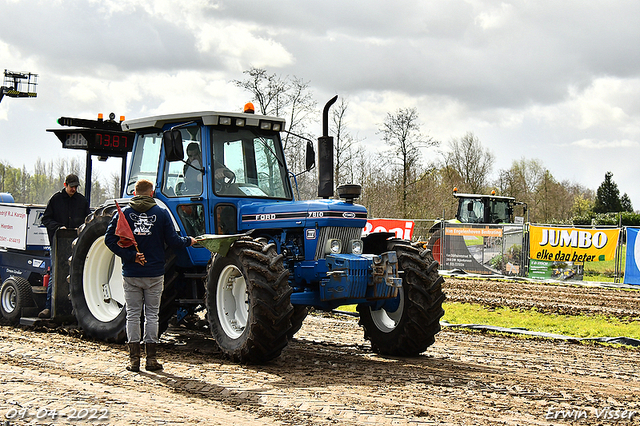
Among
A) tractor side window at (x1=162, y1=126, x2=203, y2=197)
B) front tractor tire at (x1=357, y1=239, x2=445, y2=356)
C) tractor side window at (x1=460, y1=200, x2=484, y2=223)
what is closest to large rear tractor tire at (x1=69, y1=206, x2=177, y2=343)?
tractor side window at (x1=162, y1=126, x2=203, y2=197)

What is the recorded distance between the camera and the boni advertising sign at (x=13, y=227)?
34.2 ft

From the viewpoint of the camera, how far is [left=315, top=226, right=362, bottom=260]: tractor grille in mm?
7645

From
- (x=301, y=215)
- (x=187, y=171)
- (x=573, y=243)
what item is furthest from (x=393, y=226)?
(x=301, y=215)

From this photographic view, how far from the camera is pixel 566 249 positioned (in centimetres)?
1970

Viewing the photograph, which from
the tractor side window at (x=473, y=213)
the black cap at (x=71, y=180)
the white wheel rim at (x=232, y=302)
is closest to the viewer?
the white wheel rim at (x=232, y=302)

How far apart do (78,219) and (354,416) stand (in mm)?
6449

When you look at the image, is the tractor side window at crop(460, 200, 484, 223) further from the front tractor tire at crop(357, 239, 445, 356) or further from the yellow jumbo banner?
the front tractor tire at crop(357, 239, 445, 356)

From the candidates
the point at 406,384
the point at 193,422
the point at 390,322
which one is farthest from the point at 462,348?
the point at 193,422

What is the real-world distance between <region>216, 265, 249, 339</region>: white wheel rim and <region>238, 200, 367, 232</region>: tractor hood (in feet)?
2.47

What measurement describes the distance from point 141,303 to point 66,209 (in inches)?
150

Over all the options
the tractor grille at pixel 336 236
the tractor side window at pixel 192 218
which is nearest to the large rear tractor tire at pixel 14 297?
the tractor side window at pixel 192 218

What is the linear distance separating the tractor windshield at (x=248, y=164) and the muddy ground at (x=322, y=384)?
202cm

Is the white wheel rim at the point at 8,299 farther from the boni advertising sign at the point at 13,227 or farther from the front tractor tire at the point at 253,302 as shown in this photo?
the front tractor tire at the point at 253,302

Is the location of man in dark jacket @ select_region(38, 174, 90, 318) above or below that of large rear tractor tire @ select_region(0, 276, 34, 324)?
above
